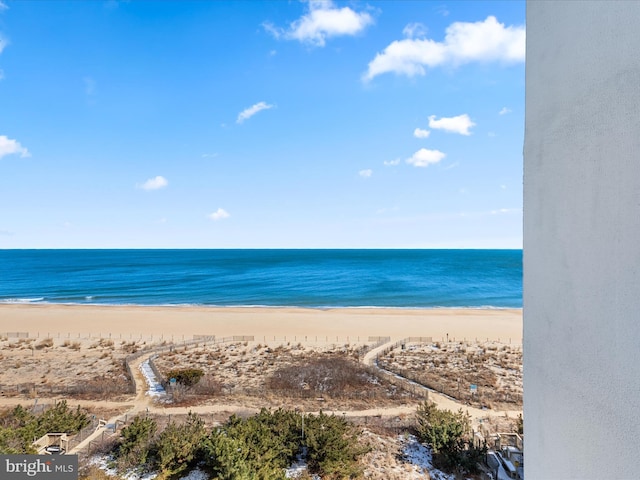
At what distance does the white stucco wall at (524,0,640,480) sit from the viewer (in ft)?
5.57

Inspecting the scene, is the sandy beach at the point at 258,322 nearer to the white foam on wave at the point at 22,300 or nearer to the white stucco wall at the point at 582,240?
the white foam on wave at the point at 22,300

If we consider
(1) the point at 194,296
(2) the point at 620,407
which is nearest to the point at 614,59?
(2) the point at 620,407

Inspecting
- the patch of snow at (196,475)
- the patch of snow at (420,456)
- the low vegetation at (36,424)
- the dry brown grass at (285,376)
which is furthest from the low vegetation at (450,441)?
the low vegetation at (36,424)

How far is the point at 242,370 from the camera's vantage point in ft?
55.3

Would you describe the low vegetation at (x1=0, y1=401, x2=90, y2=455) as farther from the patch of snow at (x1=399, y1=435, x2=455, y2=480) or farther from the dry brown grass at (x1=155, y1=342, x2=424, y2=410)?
the patch of snow at (x1=399, y1=435, x2=455, y2=480)

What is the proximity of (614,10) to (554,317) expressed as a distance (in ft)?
5.41

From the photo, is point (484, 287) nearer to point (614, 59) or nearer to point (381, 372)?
point (381, 372)

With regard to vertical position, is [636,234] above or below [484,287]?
above

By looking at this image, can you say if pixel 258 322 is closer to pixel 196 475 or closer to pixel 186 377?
pixel 186 377

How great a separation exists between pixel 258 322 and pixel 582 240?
2775 cm

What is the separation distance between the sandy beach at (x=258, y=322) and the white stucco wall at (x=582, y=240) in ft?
71.3

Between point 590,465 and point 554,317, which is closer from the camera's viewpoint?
point 590,465

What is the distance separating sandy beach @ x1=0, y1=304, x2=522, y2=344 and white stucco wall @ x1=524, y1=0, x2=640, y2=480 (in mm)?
21730

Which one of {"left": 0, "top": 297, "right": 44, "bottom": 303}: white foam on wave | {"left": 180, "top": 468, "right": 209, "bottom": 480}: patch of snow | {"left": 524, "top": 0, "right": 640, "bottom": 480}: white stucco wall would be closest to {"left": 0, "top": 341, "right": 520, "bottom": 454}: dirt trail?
{"left": 180, "top": 468, "right": 209, "bottom": 480}: patch of snow
